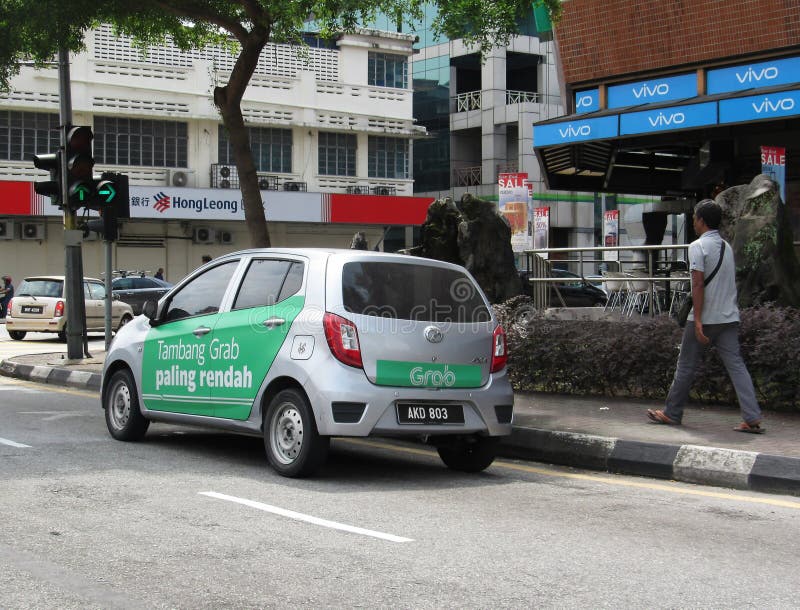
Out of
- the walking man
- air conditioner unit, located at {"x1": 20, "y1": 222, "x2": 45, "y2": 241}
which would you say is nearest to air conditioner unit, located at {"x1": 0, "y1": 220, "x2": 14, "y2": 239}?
air conditioner unit, located at {"x1": 20, "y1": 222, "x2": 45, "y2": 241}

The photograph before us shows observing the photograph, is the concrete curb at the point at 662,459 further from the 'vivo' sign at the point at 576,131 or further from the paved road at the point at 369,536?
the 'vivo' sign at the point at 576,131

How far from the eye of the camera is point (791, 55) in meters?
16.7

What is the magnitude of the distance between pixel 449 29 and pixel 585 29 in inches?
229

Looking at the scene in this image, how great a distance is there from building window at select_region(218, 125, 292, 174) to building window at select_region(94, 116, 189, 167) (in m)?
1.69

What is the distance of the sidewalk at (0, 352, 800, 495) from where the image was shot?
7.47 m

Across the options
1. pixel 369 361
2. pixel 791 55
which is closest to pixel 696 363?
pixel 369 361

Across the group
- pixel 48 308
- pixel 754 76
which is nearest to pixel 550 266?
pixel 754 76

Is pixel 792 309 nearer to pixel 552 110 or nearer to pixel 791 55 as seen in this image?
pixel 791 55

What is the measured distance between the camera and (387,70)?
44844 millimetres

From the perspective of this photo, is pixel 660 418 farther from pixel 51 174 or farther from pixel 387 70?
pixel 387 70

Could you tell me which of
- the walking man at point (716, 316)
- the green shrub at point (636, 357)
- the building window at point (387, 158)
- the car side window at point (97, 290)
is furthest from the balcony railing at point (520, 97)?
the walking man at point (716, 316)

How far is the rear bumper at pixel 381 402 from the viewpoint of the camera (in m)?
7.04

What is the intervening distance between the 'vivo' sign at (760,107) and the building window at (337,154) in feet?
92.4

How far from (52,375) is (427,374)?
31.2ft
